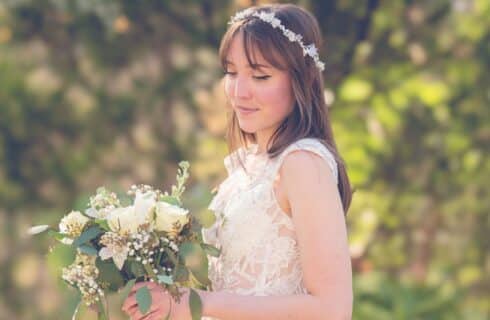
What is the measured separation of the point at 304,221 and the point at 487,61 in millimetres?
3820

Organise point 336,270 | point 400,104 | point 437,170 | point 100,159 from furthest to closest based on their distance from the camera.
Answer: point 100,159
point 437,170
point 400,104
point 336,270

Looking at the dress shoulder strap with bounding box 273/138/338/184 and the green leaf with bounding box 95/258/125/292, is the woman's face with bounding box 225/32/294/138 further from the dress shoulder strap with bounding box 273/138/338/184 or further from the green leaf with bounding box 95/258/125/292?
the green leaf with bounding box 95/258/125/292

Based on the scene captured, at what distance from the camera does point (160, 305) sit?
274 centimetres

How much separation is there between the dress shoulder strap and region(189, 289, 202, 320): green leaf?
1.18ft

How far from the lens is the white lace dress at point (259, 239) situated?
291cm

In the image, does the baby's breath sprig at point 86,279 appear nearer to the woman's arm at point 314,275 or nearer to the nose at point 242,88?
the woman's arm at point 314,275

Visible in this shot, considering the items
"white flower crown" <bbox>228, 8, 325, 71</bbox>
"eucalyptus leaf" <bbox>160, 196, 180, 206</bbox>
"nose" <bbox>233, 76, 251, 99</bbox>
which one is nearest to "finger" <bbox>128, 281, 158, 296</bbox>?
"eucalyptus leaf" <bbox>160, 196, 180, 206</bbox>

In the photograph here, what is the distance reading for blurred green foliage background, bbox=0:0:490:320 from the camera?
623cm

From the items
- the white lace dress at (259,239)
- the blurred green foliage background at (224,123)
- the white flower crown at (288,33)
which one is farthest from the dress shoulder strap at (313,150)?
the blurred green foliage background at (224,123)

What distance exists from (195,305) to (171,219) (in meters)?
0.20

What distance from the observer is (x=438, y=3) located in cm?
631

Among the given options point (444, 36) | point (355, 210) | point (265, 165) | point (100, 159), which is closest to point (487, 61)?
point (444, 36)

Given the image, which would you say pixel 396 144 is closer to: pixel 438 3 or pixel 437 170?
pixel 437 170

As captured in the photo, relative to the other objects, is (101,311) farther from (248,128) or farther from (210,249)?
(248,128)
